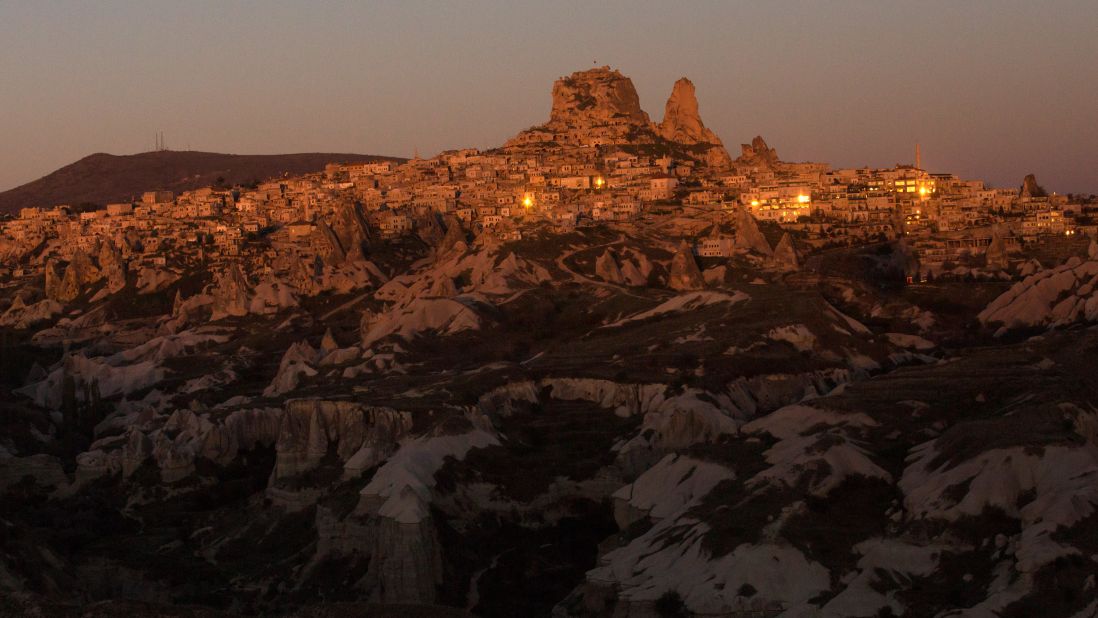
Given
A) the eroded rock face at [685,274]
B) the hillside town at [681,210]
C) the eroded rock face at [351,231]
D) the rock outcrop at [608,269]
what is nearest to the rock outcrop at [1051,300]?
the hillside town at [681,210]

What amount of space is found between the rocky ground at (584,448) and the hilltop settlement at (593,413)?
0.66 feet

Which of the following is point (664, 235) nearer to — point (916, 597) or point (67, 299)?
point (67, 299)

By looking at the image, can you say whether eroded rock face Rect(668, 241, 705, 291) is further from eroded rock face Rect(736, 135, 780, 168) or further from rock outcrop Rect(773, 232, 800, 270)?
eroded rock face Rect(736, 135, 780, 168)

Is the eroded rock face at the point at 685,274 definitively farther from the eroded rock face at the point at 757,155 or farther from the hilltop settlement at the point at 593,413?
the eroded rock face at the point at 757,155

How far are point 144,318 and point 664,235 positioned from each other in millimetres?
52992

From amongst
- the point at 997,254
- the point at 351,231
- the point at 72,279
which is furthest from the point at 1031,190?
the point at 72,279

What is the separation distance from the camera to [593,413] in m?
90.5

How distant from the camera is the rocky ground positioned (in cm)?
5556

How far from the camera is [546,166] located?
198m

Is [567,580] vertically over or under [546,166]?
under

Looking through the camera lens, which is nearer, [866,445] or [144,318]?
[866,445]

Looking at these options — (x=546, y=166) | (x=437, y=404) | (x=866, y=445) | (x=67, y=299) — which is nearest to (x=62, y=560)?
(x=437, y=404)

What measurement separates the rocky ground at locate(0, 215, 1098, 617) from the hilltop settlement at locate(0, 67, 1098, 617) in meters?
0.20

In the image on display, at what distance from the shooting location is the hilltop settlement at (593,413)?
56.7m
